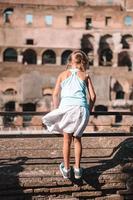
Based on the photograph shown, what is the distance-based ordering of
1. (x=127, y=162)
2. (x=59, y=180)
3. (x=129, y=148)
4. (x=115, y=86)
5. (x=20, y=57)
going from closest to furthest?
(x=59, y=180) < (x=127, y=162) < (x=129, y=148) < (x=115, y=86) < (x=20, y=57)

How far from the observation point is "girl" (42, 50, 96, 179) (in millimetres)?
4668

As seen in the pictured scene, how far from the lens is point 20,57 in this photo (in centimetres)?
4131

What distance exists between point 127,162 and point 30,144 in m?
3.00

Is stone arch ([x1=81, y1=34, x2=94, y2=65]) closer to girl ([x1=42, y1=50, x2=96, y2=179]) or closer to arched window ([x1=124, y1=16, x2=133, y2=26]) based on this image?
arched window ([x1=124, y1=16, x2=133, y2=26])

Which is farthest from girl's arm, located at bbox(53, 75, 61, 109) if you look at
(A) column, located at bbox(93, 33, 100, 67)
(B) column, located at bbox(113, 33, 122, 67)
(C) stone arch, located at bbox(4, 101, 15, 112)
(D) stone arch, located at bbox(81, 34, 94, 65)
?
(D) stone arch, located at bbox(81, 34, 94, 65)

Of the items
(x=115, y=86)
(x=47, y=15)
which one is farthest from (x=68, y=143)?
(x=47, y=15)

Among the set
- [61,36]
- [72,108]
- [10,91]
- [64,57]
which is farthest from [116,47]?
[72,108]

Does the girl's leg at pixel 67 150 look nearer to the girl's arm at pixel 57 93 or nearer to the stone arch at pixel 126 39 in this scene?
the girl's arm at pixel 57 93

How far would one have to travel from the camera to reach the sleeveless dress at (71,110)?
4.67m

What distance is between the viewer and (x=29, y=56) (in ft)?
143

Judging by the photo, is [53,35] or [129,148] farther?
[53,35]

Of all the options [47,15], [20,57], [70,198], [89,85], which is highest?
[47,15]

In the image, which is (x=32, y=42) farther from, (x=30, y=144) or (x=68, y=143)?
(x=68, y=143)

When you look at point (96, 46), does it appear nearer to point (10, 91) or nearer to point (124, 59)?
point (124, 59)
